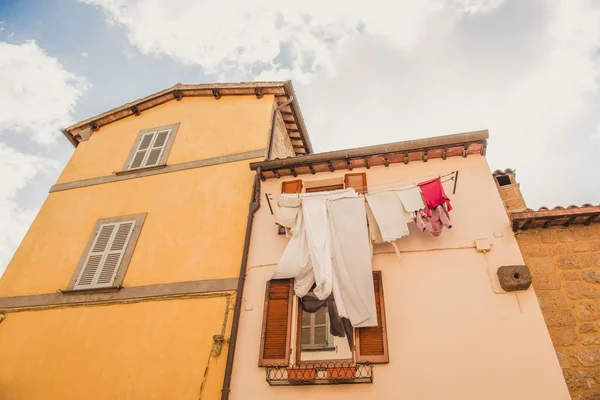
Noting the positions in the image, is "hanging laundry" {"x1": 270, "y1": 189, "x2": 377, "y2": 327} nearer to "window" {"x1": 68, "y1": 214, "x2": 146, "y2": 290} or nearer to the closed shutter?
the closed shutter

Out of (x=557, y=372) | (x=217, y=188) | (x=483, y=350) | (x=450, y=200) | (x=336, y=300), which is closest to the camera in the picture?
(x=557, y=372)

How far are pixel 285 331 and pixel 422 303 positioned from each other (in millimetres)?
2193

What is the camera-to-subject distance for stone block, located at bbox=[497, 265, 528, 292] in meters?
5.27

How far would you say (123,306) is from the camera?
6895 mm

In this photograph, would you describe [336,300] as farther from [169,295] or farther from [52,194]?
[52,194]

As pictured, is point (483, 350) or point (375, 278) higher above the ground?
point (375, 278)

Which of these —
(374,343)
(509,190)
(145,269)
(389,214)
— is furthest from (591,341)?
(145,269)

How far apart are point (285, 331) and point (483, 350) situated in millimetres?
2880

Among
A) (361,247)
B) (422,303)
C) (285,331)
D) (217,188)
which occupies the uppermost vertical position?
(217,188)

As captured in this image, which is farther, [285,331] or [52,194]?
[52,194]

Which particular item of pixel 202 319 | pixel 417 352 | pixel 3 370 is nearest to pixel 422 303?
pixel 417 352

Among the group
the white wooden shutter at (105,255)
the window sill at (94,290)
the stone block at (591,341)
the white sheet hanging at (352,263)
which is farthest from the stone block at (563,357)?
the white wooden shutter at (105,255)

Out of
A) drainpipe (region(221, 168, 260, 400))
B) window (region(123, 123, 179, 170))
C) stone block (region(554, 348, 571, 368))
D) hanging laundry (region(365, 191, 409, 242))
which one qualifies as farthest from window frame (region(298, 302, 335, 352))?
window (region(123, 123, 179, 170))

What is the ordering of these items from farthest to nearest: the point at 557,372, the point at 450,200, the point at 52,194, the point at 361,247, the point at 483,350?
the point at 52,194
the point at 450,200
the point at 361,247
the point at 483,350
the point at 557,372
